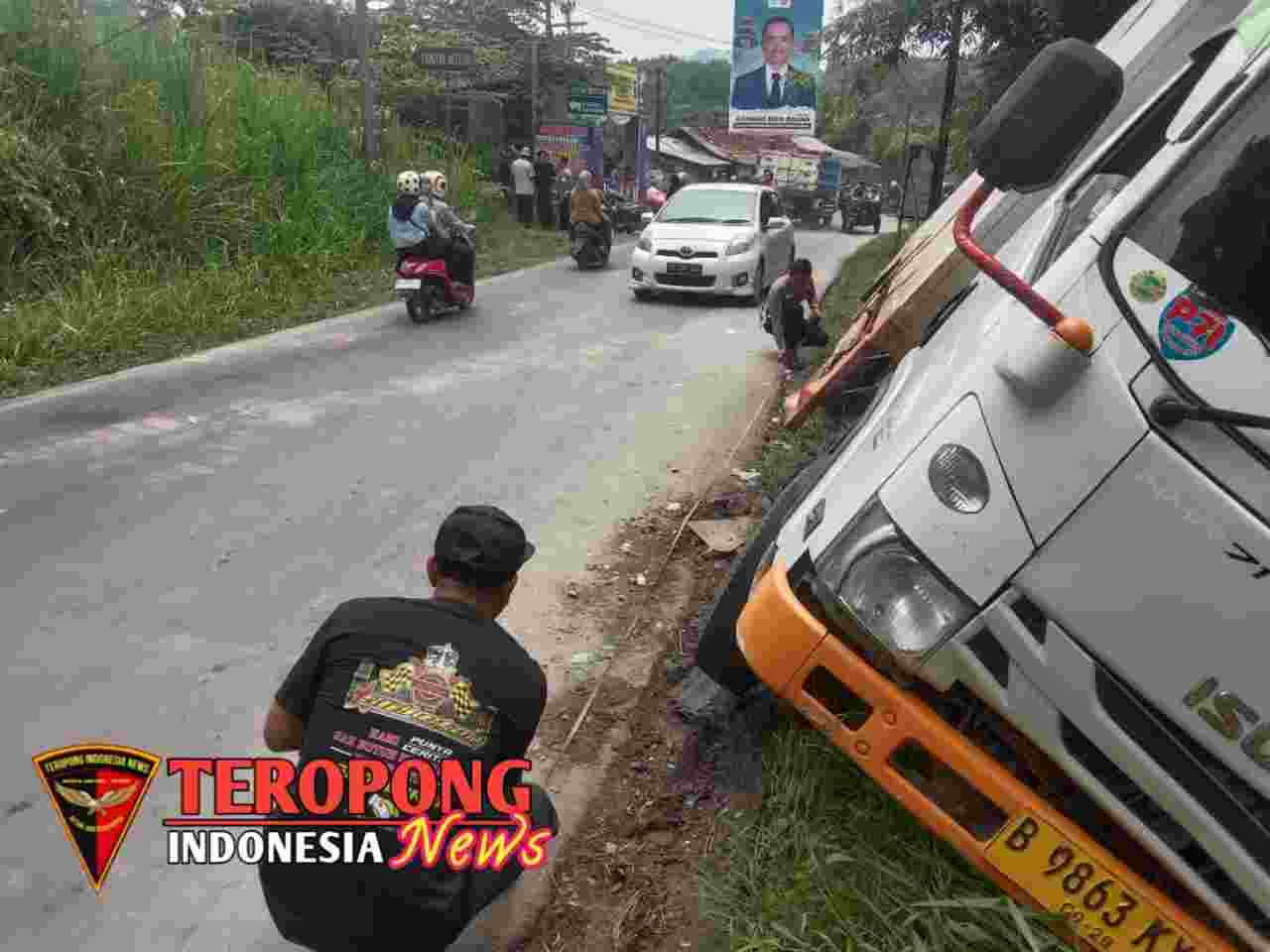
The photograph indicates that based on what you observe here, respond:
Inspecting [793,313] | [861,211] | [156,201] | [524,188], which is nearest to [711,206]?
[793,313]

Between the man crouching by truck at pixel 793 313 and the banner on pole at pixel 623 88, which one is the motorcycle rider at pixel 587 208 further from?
the banner on pole at pixel 623 88

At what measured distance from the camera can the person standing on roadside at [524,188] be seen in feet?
61.4

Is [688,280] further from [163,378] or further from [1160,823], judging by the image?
[1160,823]

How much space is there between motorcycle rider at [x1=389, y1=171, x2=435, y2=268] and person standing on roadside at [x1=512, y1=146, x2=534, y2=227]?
9.07m

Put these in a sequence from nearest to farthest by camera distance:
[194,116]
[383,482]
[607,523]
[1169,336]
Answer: [1169,336] → [607,523] → [383,482] → [194,116]

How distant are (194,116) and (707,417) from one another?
803 cm

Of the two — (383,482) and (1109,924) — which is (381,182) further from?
(1109,924)

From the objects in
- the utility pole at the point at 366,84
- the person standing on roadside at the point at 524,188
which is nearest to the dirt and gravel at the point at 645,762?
the utility pole at the point at 366,84

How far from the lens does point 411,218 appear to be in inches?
389

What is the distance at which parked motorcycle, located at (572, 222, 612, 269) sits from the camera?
14.6 metres

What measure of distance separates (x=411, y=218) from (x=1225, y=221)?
8.75 m

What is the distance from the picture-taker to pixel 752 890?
8.48 feet

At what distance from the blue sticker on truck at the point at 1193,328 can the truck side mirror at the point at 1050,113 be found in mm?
410

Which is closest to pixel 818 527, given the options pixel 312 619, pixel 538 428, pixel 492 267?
pixel 312 619
